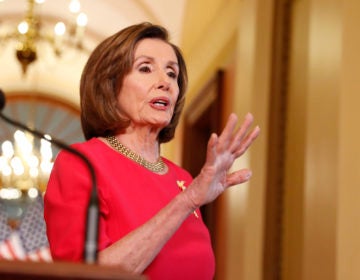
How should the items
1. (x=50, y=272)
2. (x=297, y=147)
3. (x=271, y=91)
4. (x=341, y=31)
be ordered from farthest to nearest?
(x=271, y=91) < (x=297, y=147) < (x=341, y=31) < (x=50, y=272)

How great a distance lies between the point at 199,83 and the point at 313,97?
14.0ft

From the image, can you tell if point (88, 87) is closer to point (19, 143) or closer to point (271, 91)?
point (271, 91)

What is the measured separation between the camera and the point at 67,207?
2.38m

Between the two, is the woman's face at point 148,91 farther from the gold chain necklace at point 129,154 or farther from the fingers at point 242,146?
the fingers at point 242,146

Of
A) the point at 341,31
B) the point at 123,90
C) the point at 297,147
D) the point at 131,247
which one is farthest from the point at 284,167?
the point at 131,247

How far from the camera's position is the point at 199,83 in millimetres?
8711

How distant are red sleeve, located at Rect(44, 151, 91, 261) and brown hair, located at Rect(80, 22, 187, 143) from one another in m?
0.26

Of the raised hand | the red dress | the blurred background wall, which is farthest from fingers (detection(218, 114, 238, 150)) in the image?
the blurred background wall

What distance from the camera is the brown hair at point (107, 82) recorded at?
8.96 feet

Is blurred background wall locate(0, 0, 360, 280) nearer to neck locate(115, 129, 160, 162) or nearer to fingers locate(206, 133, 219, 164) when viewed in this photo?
neck locate(115, 129, 160, 162)

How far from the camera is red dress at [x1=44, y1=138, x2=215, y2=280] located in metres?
Result: 2.38

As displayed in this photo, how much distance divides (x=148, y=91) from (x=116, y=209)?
0.41m

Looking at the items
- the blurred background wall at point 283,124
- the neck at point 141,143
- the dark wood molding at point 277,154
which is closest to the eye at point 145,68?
the neck at point 141,143

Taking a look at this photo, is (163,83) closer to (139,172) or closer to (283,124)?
(139,172)
